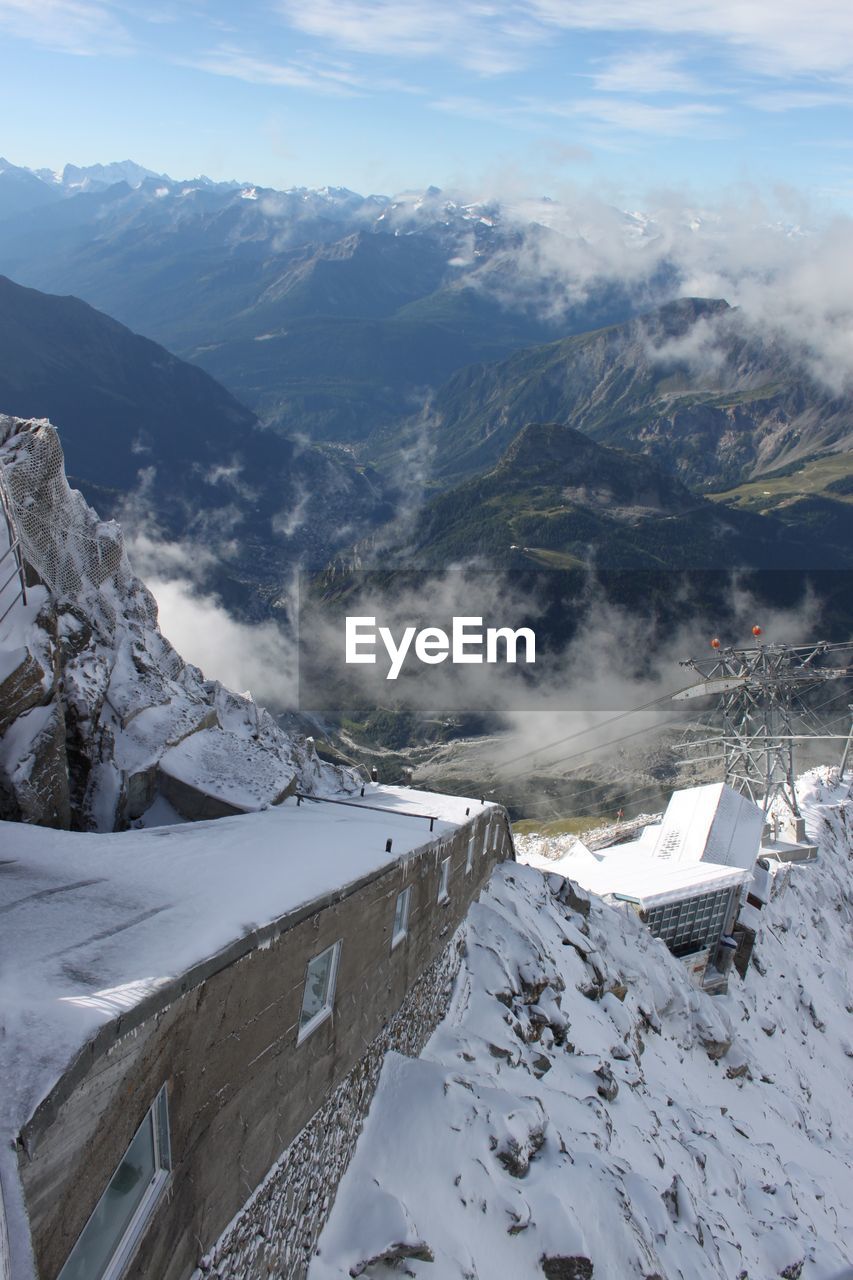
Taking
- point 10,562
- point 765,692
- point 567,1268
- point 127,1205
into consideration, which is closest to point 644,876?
point 765,692

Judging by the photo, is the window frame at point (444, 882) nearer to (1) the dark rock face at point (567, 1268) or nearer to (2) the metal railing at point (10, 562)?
(1) the dark rock face at point (567, 1268)

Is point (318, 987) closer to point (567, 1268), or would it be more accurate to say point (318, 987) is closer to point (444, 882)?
point (567, 1268)

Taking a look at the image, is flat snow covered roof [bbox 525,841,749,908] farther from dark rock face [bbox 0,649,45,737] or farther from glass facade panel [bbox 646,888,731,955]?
dark rock face [bbox 0,649,45,737]

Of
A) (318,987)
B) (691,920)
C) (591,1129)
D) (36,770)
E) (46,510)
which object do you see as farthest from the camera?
(691,920)

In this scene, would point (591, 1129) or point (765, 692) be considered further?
point (765, 692)

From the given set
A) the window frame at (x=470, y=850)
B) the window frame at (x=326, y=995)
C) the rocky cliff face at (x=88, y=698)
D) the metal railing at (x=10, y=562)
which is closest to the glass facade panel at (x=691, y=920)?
the window frame at (x=470, y=850)

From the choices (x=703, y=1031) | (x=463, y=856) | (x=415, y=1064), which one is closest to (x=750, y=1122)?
(x=703, y=1031)
